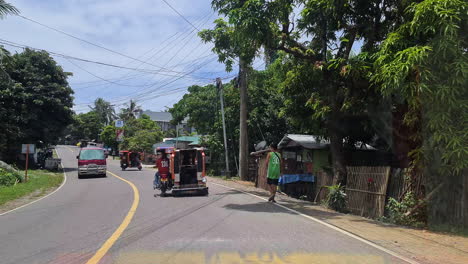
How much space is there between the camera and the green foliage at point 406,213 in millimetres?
10039

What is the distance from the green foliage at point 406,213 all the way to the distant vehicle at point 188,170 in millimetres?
6983

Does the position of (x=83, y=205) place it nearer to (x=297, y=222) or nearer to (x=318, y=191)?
(x=297, y=222)

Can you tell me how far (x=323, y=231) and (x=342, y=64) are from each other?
6.08 m

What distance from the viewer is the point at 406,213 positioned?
1020cm

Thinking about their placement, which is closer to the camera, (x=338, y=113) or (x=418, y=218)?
(x=418, y=218)

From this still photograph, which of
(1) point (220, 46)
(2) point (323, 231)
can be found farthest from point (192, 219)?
(1) point (220, 46)

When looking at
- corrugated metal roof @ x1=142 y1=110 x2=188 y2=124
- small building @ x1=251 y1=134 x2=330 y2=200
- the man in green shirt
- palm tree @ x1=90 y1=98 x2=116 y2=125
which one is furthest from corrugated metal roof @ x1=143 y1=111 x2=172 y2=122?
the man in green shirt

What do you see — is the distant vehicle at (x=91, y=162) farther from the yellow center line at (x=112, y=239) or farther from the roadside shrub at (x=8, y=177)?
the yellow center line at (x=112, y=239)

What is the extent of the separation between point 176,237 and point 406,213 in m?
5.94

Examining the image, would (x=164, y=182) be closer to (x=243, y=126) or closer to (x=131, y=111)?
(x=243, y=126)

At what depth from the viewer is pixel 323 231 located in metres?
8.60

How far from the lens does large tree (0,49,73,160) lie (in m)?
32.4

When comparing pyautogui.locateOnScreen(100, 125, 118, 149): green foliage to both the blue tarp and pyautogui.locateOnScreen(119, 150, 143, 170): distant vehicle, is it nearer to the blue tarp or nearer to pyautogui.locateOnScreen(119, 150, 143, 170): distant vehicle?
pyautogui.locateOnScreen(119, 150, 143, 170): distant vehicle

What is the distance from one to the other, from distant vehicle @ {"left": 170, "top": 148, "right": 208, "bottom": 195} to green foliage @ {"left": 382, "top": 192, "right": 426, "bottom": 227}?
6983mm
